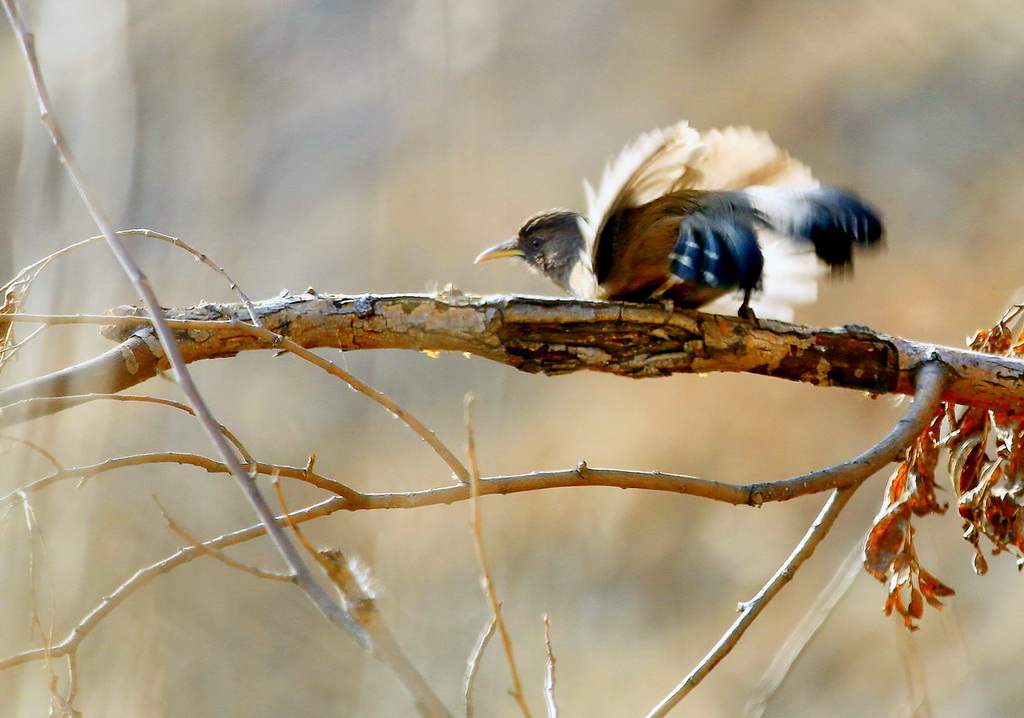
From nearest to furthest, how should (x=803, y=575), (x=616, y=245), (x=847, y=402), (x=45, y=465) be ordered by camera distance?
(x=616, y=245), (x=45, y=465), (x=803, y=575), (x=847, y=402)

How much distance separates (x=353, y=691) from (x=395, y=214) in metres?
3.69

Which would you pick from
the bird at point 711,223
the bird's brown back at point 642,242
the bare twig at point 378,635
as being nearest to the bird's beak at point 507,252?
the bird at point 711,223

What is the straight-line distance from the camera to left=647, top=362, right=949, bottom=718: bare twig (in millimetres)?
1429

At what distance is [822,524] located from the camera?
1623 millimetres

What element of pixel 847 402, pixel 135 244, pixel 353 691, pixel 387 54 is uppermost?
pixel 387 54

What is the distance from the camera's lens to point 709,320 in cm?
198

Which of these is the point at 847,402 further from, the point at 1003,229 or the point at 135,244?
the point at 135,244

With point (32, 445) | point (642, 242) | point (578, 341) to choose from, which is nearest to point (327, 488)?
point (32, 445)

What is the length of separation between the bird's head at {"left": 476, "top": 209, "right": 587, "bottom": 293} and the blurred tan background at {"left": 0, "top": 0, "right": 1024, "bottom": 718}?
2.89m

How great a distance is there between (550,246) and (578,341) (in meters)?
1.12

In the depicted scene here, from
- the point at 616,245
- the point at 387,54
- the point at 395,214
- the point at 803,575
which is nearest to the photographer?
the point at 616,245

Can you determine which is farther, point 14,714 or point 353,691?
point 353,691

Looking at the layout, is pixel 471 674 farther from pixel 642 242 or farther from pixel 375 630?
pixel 642 242

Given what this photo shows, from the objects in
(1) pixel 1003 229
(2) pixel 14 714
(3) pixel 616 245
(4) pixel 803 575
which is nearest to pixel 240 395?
(2) pixel 14 714
